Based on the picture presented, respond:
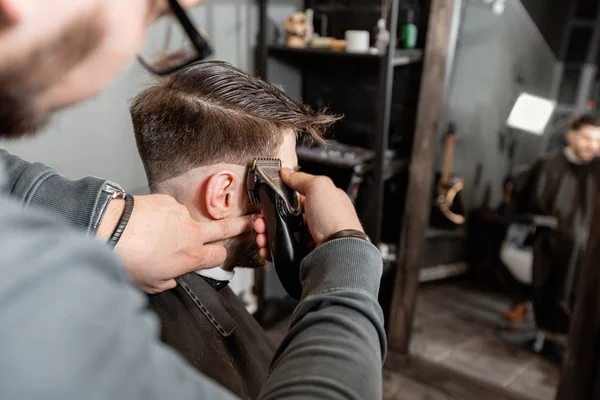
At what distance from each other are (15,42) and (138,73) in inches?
64.8

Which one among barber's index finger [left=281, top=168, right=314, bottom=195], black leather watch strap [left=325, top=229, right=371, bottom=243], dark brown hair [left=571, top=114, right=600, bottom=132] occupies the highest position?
barber's index finger [left=281, top=168, right=314, bottom=195]

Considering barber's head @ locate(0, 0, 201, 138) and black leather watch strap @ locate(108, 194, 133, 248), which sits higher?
barber's head @ locate(0, 0, 201, 138)

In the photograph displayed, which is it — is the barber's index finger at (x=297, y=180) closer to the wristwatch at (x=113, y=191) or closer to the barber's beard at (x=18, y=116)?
the wristwatch at (x=113, y=191)

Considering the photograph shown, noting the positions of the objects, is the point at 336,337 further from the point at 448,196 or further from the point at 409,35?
the point at 448,196

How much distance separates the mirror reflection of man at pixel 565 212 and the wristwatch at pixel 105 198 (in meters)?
2.64

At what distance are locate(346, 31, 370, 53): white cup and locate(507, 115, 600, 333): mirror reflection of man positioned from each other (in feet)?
4.30

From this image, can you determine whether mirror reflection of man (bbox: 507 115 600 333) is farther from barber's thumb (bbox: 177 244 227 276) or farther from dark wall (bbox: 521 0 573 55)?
barber's thumb (bbox: 177 244 227 276)

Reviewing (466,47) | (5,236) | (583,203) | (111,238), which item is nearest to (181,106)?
(111,238)

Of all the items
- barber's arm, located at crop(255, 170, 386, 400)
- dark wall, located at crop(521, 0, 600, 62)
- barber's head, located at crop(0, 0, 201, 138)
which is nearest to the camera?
barber's head, located at crop(0, 0, 201, 138)

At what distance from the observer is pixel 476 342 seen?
305 centimetres

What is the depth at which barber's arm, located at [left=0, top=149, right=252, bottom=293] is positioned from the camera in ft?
3.05

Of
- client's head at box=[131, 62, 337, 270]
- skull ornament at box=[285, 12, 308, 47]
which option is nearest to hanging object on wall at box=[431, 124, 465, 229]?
skull ornament at box=[285, 12, 308, 47]

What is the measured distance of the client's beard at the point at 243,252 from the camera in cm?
123

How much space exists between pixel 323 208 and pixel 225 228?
1.05 ft
